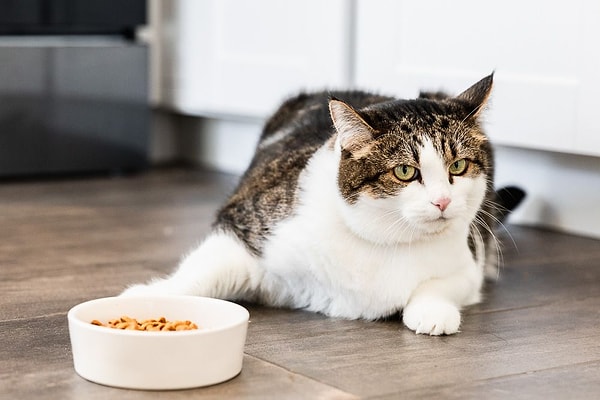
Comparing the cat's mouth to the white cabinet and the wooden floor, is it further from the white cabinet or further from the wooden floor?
the white cabinet

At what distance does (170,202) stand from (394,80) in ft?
2.25

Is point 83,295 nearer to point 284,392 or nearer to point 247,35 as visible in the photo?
point 284,392

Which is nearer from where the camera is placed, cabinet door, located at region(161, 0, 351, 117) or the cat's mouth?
the cat's mouth

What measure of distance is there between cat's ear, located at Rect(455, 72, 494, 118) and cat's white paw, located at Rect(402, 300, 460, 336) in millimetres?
301

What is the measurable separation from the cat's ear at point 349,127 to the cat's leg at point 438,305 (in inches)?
10.6

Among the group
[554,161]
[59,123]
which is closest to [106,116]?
[59,123]

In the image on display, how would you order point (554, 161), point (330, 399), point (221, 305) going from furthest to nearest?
point (554, 161)
point (221, 305)
point (330, 399)

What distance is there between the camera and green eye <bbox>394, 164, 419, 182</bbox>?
1538 millimetres

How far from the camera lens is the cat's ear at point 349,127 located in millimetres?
1543

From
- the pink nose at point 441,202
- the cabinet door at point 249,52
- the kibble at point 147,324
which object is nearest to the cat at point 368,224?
the pink nose at point 441,202

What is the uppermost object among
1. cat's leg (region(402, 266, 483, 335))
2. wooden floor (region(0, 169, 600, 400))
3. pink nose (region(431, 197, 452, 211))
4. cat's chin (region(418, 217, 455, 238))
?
→ pink nose (region(431, 197, 452, 211))

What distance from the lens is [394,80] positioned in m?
2.68

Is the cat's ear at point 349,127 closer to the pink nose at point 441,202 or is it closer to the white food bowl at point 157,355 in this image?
the pink nose at point 441,202

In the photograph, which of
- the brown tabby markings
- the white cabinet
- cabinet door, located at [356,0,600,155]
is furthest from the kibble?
cabinet door, located at [356,0,600,155]
